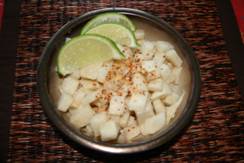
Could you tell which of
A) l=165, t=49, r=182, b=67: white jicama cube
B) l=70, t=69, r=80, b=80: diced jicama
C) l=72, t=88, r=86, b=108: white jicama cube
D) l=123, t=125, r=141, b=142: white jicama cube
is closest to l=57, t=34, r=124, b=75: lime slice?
l=70, t=69, r=80, b=80: diced jicama

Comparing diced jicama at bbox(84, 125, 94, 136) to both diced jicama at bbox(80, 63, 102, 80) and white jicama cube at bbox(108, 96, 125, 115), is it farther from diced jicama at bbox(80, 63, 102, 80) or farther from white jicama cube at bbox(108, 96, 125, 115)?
diced jicama at bbox(80, 63, 102, 80)

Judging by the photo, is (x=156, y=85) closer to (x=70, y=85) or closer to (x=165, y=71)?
(x=165, y=71)

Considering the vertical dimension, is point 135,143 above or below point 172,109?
below

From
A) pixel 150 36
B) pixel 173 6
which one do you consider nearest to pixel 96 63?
pixel 150 36

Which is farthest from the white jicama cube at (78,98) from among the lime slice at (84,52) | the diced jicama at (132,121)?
the diced jicama at (132,121)

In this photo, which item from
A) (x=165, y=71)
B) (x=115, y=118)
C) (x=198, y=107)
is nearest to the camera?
(x=115, y=118)

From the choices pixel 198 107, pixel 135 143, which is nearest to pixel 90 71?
pixel 135 143

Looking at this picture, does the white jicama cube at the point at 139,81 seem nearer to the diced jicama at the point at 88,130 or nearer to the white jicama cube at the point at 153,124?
the white jicama cube at the point at 153,124
